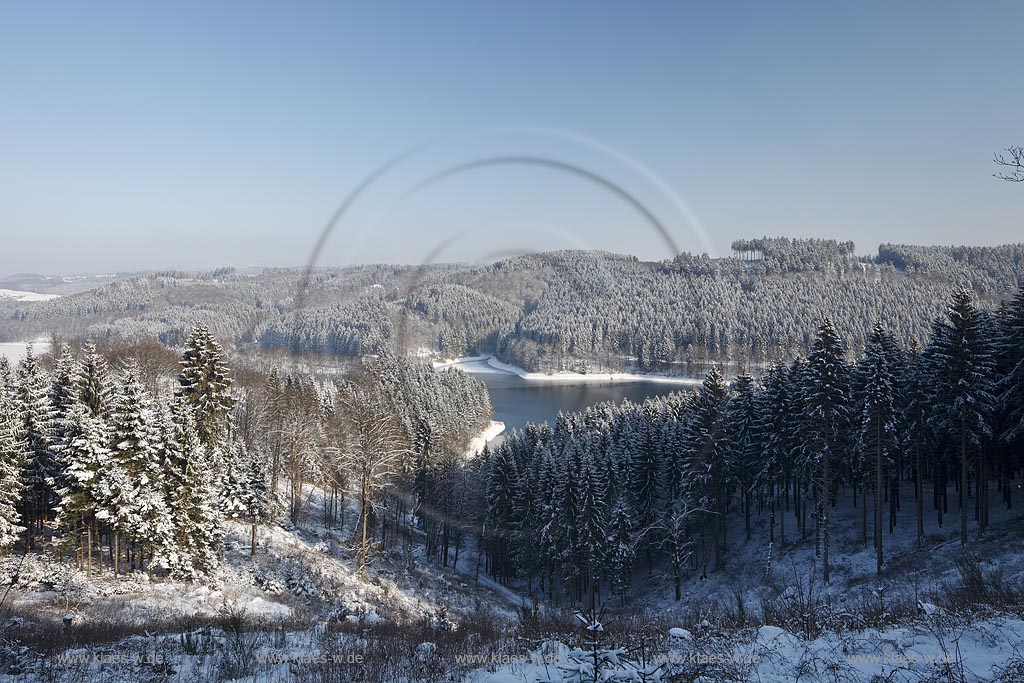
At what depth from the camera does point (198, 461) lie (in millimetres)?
21172

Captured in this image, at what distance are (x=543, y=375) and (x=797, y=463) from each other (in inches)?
3775

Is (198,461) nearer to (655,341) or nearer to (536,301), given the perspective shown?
(655,341)

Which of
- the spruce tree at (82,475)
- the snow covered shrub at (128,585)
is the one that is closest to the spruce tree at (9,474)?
the spruce tree at (82,475)

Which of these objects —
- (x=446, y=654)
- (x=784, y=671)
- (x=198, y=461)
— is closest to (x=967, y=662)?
(x=784, y=671)

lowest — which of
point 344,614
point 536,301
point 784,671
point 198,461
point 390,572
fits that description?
point 390,572

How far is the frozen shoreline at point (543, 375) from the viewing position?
10881cm

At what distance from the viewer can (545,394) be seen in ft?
342

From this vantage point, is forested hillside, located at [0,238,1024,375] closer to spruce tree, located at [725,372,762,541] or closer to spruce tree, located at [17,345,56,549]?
spruce tree, located at [725,372,762,541]

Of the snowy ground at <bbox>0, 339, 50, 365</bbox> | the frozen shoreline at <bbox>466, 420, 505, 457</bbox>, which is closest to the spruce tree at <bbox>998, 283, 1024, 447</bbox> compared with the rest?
the frozen shoreline at <bbox>466, 420, 505, 457</bbox>

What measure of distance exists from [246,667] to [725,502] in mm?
30655

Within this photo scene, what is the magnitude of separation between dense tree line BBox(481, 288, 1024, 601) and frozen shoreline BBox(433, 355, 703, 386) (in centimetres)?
6302

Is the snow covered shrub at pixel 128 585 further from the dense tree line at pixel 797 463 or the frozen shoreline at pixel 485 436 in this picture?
the frozen shoreline at pixel 485 436

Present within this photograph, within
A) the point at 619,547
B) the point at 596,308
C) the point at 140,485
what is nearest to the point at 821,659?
the point at 140,485

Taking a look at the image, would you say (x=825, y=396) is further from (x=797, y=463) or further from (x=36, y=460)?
(x=36, y=460)
